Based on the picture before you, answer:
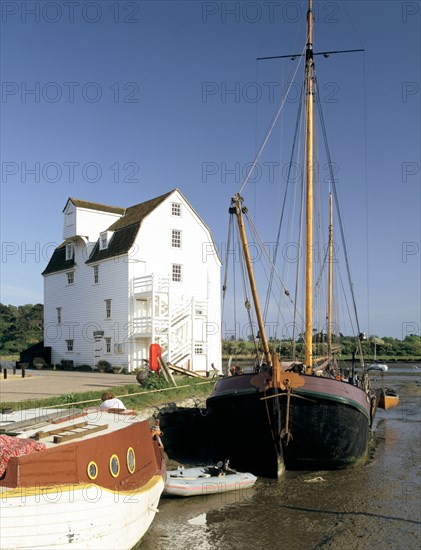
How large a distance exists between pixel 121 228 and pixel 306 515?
26.3 meters

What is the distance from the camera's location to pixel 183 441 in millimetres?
17547

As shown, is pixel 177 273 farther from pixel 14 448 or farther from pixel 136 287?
pixel 14 448

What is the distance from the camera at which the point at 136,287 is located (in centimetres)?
3231

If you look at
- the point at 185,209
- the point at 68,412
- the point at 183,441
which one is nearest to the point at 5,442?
the point at 68,412

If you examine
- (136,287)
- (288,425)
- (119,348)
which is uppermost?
(136,287)

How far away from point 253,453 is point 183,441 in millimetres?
3864

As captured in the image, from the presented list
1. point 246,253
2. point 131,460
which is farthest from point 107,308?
point 131,460

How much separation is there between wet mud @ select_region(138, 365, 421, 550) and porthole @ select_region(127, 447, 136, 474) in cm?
150

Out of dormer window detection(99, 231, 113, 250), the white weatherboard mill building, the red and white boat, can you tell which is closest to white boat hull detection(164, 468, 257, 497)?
the red and white boat

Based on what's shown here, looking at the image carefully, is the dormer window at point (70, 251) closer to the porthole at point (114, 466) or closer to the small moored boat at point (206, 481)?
the small moored boat at point (206, 481)

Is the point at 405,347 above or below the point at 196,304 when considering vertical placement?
below

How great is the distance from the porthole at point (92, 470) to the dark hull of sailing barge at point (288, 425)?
7.02 m

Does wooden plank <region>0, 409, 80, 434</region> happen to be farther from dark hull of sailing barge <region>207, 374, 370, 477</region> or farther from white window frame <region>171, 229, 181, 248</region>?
white window frame <region>171, 229, 181, 248</region>

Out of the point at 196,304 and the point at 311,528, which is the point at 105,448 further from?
the point at 196,304
